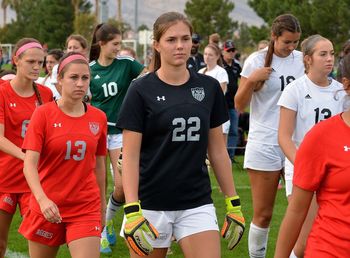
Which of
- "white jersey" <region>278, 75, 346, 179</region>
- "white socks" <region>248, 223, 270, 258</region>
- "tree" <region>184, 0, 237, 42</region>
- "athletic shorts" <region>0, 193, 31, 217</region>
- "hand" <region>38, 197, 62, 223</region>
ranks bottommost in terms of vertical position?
"tree" <region>184, 0, 237, 42</region>

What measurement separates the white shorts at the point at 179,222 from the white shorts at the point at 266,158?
212 centimetres

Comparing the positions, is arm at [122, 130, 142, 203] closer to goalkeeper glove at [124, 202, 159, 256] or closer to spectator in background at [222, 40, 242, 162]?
goalkeeper glove at [124, 202, 159, 256]

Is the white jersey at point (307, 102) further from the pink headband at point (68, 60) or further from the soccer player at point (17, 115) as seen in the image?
the soccer player at point (17, 115)

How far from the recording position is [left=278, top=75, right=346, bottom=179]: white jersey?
21.1 ft

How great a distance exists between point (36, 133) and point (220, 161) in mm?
1223

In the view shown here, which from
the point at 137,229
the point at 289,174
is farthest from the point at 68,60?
the point at 289,174

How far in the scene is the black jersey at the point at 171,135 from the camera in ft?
16.9

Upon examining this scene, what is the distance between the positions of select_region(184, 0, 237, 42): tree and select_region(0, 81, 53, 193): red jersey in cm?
7684

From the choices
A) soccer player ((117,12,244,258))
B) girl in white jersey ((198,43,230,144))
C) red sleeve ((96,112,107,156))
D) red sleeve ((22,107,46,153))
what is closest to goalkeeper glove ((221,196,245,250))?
soccer player ((117,12,244,258))

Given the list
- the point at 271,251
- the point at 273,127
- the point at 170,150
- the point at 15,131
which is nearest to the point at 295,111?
the point at 273,127

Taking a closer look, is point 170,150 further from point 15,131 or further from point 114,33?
point 114,33

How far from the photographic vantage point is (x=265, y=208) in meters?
7.37

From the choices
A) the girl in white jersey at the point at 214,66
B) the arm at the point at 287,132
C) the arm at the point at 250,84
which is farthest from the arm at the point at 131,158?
the girl in white jersey at the point at 214,66

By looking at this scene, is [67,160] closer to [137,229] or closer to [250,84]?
[137,229]
